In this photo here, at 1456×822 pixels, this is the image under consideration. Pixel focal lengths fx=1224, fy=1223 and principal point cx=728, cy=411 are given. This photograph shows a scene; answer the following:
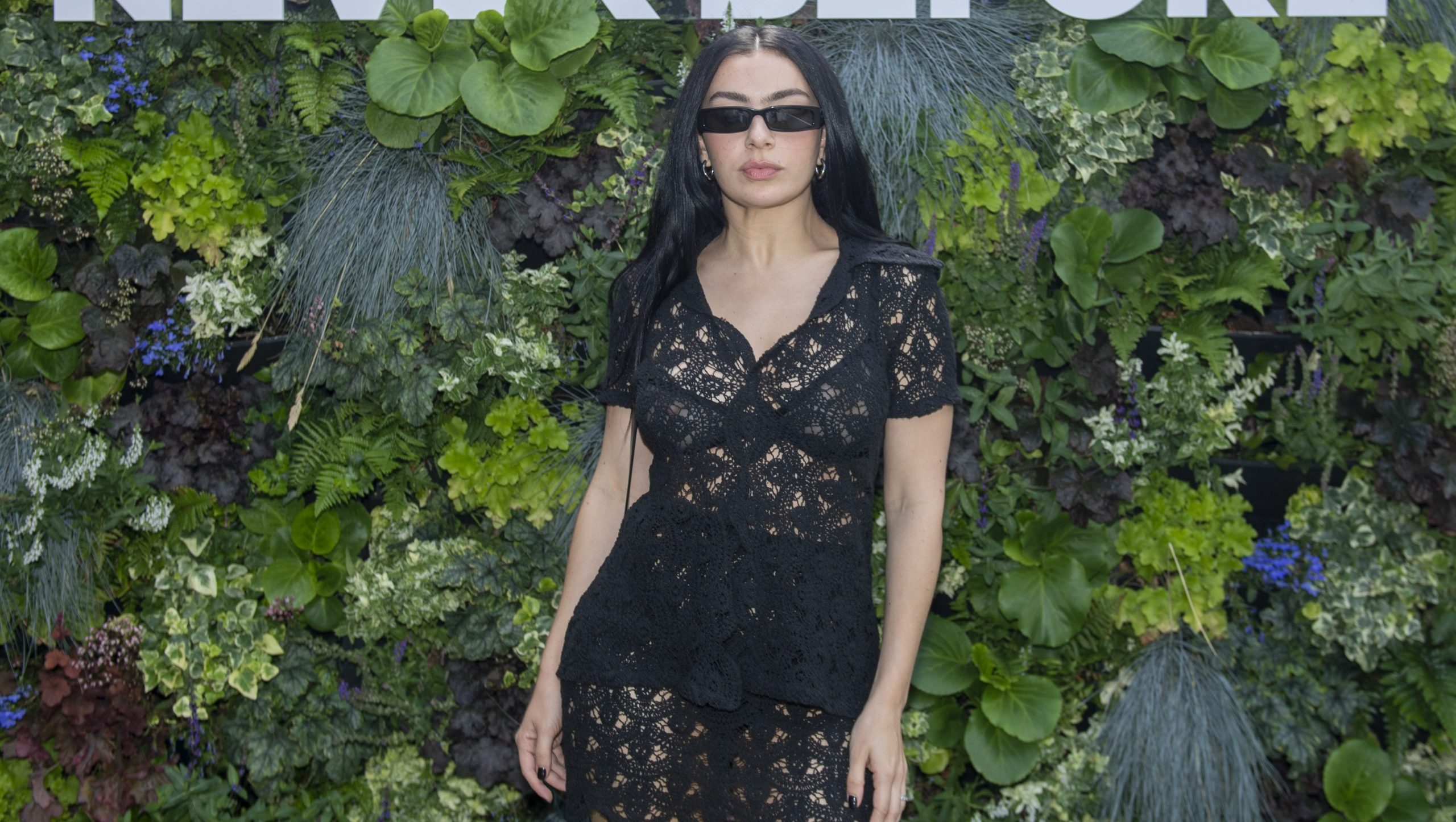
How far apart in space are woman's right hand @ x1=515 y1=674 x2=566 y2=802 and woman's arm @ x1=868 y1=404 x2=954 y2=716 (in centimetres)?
55

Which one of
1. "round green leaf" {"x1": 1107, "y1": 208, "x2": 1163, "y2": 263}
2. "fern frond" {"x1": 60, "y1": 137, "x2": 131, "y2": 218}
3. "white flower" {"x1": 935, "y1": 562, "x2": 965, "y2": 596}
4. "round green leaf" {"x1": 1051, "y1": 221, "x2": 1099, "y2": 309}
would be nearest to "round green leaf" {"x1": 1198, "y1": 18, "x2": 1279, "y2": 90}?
"round green leaf" {"x1": 1107, "y1": 208, "x2": 1163, "y2": 263}

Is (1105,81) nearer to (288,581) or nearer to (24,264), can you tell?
(288,581)

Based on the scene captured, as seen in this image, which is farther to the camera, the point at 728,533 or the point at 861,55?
the point at 861,55

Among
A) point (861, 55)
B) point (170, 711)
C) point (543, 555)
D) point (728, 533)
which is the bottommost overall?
point (170, 711)

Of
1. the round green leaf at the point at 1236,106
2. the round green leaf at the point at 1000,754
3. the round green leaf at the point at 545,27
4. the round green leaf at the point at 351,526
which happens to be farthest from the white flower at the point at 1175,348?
the round green leaf at the point at 351,526

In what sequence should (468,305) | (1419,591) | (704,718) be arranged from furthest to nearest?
(468,305), (1419,591), (704,718)

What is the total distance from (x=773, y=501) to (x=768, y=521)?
32mm

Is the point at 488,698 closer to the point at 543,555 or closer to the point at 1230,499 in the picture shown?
the point at 543,555

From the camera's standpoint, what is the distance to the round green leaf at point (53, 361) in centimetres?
325

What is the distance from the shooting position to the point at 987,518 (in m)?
3.00

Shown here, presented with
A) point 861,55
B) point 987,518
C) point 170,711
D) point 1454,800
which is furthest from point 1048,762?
point 170,711

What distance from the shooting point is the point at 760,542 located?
1881mm

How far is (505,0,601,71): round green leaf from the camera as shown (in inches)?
117

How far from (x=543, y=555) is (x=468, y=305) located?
66 centimetres
